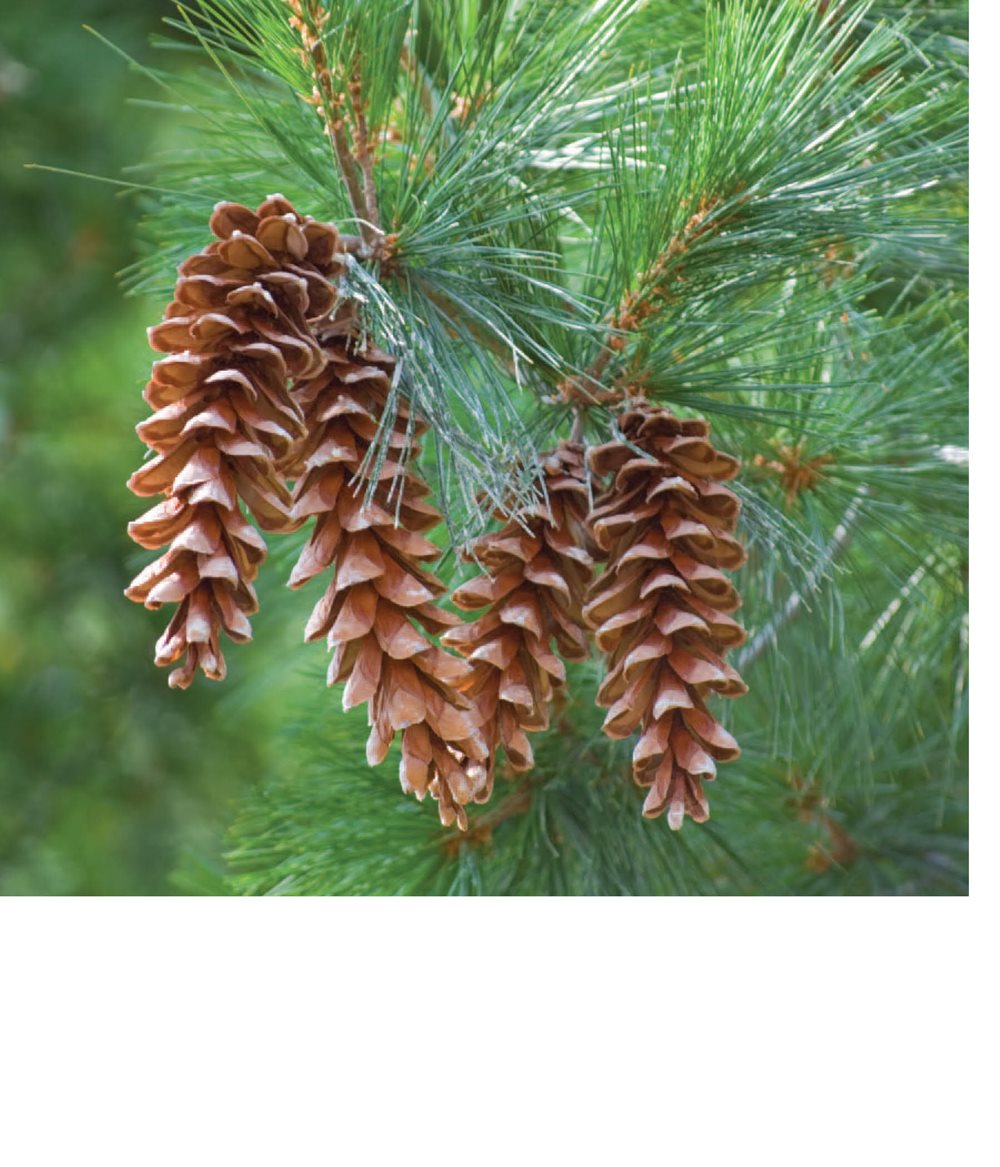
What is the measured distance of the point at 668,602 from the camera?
1.37 feet

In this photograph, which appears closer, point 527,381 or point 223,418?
point 223,418

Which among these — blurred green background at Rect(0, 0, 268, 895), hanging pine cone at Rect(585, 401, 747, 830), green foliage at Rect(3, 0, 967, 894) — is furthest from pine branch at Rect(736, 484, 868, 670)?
blurred green background at Rect(0, 0, 268, 895)

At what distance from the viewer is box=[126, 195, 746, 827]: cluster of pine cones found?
1.19 feet

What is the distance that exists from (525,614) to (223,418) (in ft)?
0.38

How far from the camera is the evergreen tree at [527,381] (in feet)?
1.24

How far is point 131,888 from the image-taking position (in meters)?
1.36

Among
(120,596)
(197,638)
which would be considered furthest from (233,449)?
(120,596)

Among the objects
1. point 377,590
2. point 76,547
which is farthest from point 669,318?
point 76,547

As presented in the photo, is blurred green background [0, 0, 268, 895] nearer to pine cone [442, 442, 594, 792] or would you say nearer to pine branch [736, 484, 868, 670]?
pine branch [736, 484, 868, 670]
